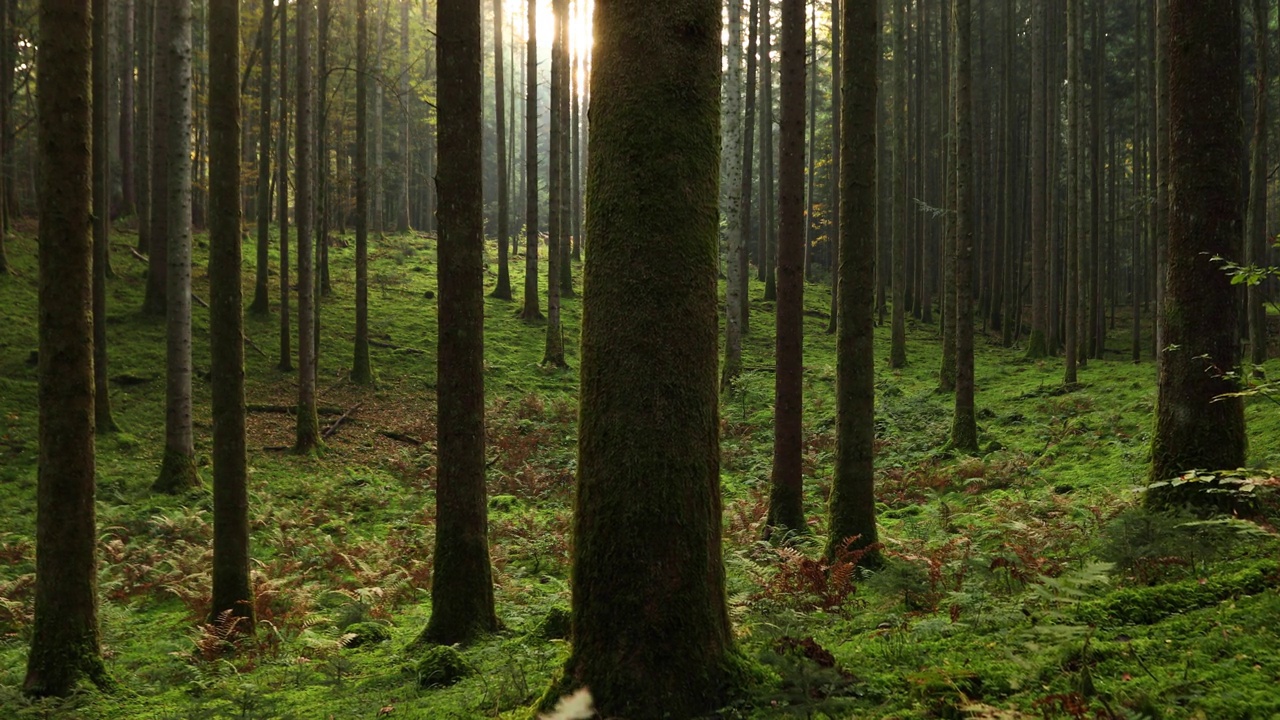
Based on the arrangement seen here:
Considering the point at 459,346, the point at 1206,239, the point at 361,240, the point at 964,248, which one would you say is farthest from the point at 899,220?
the point at 459,346

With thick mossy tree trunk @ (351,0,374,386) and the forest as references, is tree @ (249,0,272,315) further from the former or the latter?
the forest

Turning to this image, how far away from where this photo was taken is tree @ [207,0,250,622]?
6.79 m

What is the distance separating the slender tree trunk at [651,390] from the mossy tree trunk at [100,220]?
10.0 metres

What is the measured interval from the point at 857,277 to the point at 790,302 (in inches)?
59.4

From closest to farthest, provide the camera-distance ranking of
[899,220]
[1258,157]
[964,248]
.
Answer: [964,248]
[1258,157]
[899,220]

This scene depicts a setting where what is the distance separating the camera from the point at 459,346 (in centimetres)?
649

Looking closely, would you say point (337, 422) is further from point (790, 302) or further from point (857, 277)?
point (857, 277)

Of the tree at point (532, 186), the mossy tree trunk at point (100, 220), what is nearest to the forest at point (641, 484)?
the mossy tree trunk at point (100, 220)

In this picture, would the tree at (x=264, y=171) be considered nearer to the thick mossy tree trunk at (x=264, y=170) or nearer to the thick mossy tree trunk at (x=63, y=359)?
the thick mossy tree trunk at (x=264, y=170)

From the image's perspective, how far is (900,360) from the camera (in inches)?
981

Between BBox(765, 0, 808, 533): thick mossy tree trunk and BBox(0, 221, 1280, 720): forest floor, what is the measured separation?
26.1 inches

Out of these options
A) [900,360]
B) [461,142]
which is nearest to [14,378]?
[461,142]

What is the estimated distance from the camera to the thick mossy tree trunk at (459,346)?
6426 mm

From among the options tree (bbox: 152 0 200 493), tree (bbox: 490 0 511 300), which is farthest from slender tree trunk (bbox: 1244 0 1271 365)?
tree (bbox: 490 0 511 300)
